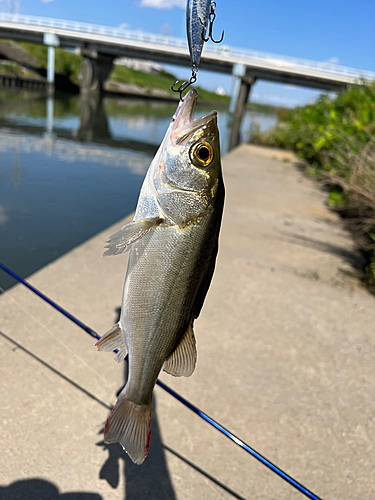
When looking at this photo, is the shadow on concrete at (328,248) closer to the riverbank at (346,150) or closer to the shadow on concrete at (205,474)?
the riverbank at (346,150)

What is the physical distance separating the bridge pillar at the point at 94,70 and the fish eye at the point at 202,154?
49.0 metres

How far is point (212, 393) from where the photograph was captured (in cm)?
293

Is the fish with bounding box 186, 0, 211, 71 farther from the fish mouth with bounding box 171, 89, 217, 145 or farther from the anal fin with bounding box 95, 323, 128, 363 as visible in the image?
the anal fin with bounding box 95, 323, 128, 363

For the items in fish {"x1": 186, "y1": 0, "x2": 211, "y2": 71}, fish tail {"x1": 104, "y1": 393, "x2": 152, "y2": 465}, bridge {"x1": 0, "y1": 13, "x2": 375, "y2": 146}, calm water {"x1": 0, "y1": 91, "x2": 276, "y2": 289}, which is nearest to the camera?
fish {"x1": 186, "y1": 0, "x2": 211, "y2": 71}

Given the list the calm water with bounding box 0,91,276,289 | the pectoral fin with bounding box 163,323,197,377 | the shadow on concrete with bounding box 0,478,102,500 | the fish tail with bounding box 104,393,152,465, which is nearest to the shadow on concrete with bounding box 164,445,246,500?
the shadow on concrete with bounding box 0,478,102,500

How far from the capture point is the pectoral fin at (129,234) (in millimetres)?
1425

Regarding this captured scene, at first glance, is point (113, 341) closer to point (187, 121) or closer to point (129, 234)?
point (129, 234)

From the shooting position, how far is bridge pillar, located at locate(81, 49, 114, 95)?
44469mm

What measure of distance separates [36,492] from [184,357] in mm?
1136

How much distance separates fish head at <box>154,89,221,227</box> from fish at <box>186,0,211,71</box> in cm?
21

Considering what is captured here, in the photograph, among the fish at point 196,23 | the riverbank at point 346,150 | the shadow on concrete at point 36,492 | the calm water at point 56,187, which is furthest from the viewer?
the riverbank at point 346,150

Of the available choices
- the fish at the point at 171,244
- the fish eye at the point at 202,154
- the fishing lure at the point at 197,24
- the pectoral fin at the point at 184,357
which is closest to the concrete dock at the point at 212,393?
the fish at the point at 171,244

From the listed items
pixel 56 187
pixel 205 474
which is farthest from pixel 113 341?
pixel 56 187

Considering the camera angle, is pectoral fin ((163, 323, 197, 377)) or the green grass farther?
the green grass
